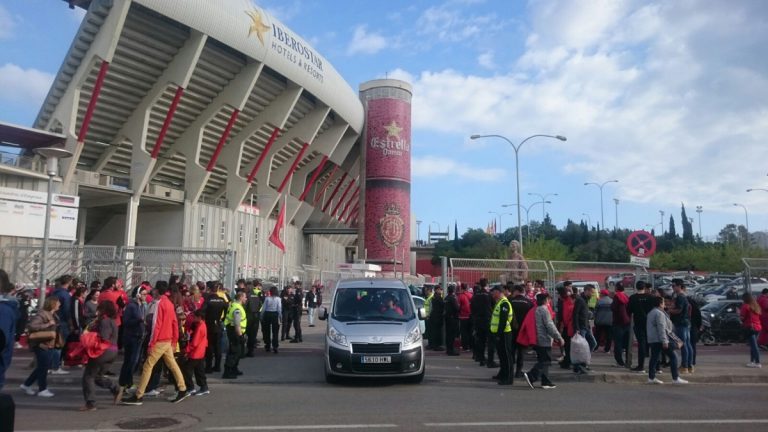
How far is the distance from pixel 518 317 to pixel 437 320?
4.88 m

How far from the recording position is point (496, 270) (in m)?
17.0

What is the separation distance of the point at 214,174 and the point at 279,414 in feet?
125

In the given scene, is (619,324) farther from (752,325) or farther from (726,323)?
(726,323)

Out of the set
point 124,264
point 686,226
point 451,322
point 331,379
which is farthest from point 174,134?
point 686,226

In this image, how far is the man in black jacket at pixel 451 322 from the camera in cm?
1396

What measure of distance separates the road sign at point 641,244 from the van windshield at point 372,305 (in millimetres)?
5207

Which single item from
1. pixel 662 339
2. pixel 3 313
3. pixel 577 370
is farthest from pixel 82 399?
pixel 662 339

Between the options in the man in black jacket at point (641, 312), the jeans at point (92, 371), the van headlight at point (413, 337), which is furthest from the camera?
the man in black jacket at point (641, 312)

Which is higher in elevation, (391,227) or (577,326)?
(391,227)

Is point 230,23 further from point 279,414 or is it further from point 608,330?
point 279,414

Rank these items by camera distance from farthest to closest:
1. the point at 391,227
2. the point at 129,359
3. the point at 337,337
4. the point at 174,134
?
the point at 391,227 → the point at 174,134 → the point at 337,337 → the point at 129,359

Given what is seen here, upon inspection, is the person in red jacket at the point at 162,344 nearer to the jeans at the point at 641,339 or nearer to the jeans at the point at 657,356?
the jeans at the point at 657,356

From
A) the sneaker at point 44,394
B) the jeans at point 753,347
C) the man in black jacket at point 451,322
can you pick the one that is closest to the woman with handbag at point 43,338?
the sneaker at point 44,394

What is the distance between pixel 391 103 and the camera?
2167 inches
